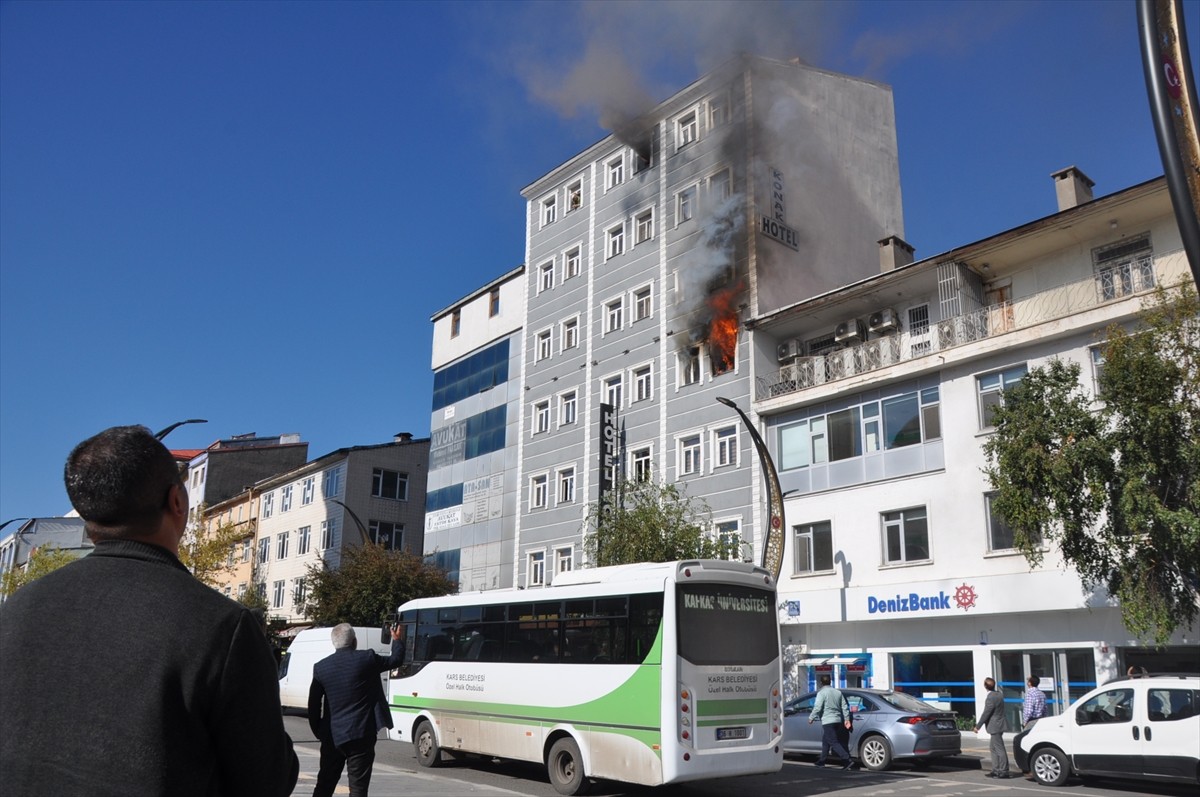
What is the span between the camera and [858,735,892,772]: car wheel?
19.2 m

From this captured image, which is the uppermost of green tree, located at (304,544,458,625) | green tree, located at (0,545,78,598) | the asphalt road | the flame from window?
the flame from window

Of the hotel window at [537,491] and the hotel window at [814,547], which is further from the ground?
the hotel window at [537,491]

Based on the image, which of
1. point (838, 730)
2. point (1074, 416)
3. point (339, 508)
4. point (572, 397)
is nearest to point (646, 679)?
point (838, 730)

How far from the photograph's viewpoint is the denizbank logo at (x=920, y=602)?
87.6ft

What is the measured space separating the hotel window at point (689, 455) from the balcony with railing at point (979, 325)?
11.0 feet

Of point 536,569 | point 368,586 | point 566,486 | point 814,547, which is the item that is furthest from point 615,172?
point 368,586

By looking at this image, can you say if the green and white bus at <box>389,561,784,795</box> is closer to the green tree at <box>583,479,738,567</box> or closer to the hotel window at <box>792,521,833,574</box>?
the green tree at <box>583,479,738,567</box>

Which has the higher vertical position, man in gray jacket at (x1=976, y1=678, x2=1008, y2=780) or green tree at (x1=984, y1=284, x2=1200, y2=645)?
green tree at (x1=984, y1=284, x2=1200, y2=645)

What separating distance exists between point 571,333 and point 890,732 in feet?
88.4

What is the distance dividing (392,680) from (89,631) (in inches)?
721

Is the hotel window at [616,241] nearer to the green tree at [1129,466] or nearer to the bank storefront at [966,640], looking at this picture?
the bank storefront at [966,640]

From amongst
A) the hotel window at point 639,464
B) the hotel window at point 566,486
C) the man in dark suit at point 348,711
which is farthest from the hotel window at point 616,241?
the man in dark suit at point 348,711

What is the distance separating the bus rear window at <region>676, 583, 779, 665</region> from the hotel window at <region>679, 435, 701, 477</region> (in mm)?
20541

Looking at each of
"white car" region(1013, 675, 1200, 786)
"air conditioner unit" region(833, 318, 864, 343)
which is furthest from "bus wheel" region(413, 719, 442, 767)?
"air conditioner unit" region(833, 318, 864, 343)
